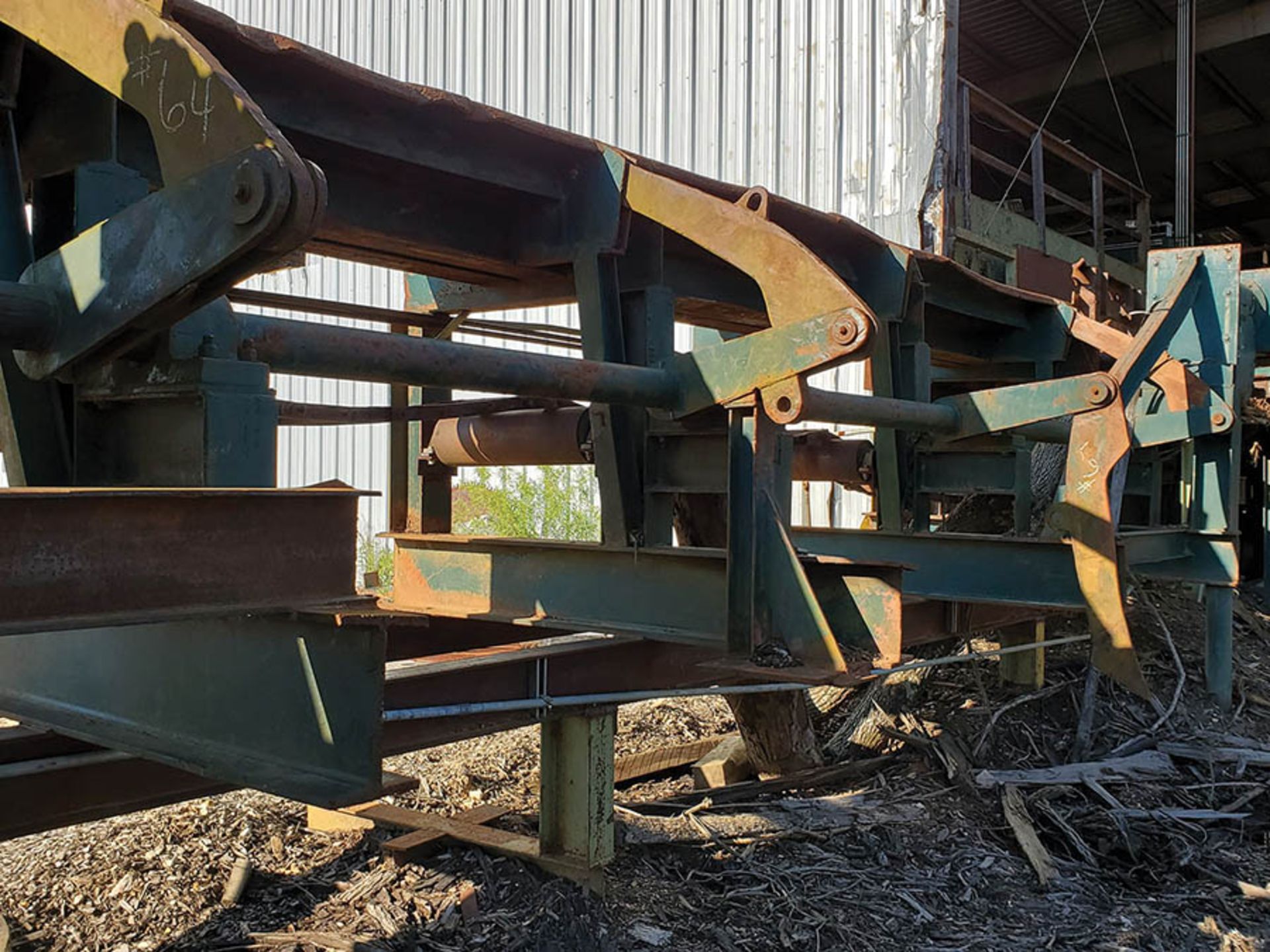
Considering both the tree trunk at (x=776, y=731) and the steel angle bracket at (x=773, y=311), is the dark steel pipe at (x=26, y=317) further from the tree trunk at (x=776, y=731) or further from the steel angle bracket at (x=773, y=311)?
the tree trunk at (x=776, y=731)

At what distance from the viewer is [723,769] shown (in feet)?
18.6

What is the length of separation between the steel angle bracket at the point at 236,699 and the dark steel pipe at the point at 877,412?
160cm

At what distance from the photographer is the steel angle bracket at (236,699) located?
83.8 inches

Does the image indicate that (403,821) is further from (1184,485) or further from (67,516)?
(1184,485)

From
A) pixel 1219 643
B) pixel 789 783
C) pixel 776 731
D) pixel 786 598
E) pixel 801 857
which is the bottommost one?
pixel 801 857

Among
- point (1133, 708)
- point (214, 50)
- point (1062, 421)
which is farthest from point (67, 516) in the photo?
point (1133, 708)

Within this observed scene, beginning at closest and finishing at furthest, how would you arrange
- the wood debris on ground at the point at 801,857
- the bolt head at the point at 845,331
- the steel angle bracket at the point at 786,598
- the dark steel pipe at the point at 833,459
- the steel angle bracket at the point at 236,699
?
1. the steel angle bracket at the point at 236,699
2. the bolt head at the point at 845,331
3. the steel angle bracket at the point at 786,598
4. the wood debris on ground at the point at 801,857
5. the dark steel pipe at the point at 833,459

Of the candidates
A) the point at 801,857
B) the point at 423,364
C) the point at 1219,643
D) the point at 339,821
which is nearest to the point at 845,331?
the point at 423,364

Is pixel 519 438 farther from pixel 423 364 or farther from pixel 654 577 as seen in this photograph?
pixel 423 364

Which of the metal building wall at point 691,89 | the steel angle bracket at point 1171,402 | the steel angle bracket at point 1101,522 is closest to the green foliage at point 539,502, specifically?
the metal building wall at point 691,89

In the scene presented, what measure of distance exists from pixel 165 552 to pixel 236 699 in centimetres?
47

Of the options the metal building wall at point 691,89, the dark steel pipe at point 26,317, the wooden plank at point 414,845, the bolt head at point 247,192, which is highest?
the metal building wall at point 691,89

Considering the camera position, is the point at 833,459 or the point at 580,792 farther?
the point at 833,459

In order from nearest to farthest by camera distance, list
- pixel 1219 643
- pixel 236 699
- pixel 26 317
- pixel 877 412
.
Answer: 1. pixel 26 317
2. pixel 236 699
3. pixel 877 412
4. pixel 1219 643
